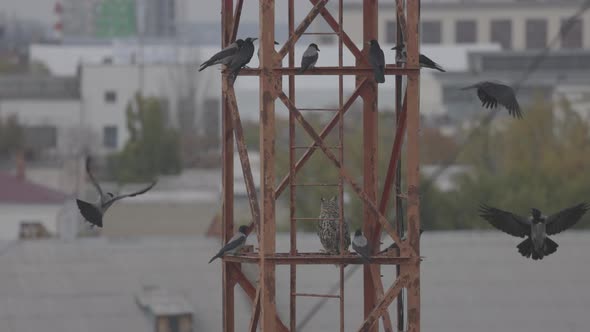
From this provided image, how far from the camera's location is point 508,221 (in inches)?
656

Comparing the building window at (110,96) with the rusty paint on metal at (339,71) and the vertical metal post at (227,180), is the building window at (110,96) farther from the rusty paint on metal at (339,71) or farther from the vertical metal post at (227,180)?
the rusty paint on metal at (339,71)

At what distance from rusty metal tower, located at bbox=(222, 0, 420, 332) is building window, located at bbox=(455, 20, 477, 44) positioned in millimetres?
111985

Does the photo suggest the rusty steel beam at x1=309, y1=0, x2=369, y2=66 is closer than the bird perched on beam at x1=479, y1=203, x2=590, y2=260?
Yes

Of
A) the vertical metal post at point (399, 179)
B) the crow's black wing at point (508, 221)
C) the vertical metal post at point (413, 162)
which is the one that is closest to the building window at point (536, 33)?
the crow's black wing at point (508, 221)

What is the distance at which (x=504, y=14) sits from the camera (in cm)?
12725

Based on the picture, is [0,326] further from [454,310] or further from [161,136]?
[161,136]

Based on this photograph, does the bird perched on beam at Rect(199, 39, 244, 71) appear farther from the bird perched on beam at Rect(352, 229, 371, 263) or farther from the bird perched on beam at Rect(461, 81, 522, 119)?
the bird perched on beam at Rect(461, 81, 522, 119)

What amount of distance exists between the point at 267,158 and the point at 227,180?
3.25 ft

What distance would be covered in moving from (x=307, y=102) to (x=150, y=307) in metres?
65.3

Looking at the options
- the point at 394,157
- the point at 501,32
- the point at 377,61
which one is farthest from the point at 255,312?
the point at 501,32

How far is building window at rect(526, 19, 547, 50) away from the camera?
121 m

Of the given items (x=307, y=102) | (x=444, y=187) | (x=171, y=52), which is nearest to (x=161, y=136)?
(x=307, y=102)

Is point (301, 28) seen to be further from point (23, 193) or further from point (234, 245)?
point (23, 193)

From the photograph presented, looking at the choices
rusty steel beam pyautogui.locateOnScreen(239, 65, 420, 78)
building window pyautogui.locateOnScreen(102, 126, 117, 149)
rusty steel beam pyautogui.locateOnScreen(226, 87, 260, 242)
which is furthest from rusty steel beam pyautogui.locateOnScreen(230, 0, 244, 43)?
building window pyautogui.locateOnScreen(102, 126, 117, 149)
